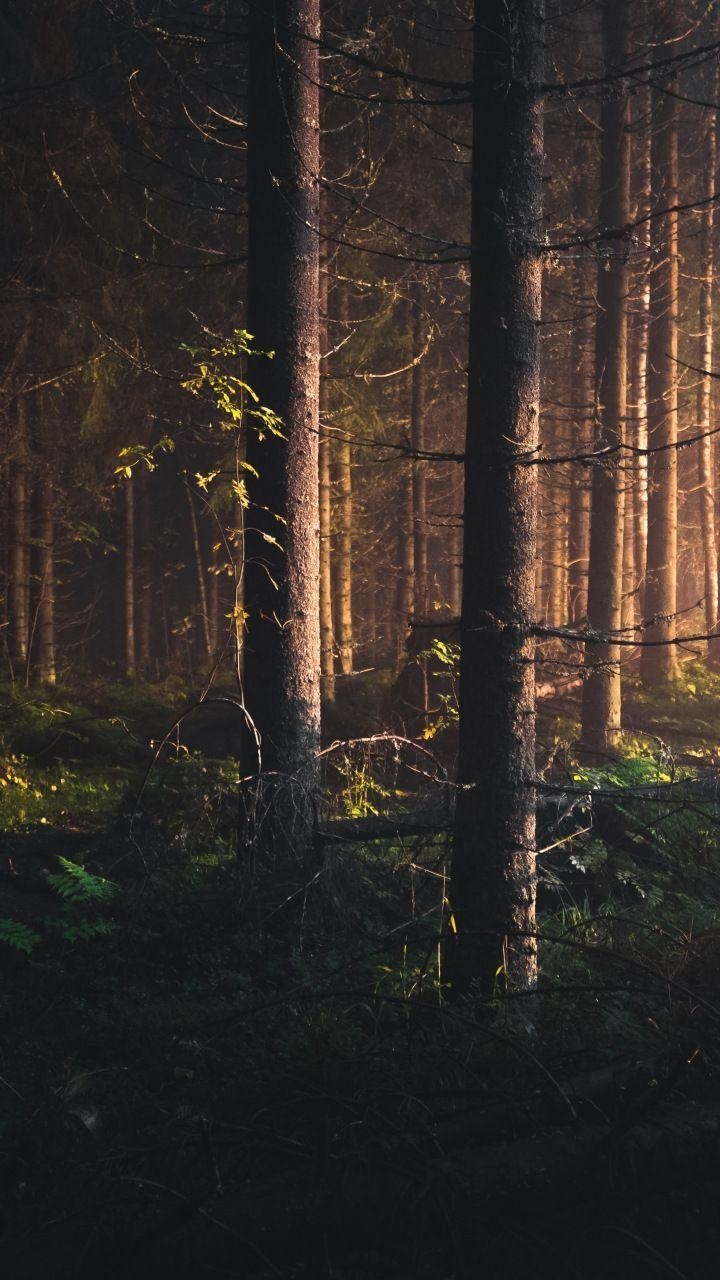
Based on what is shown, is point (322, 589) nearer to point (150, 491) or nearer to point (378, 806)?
point (378, 806)

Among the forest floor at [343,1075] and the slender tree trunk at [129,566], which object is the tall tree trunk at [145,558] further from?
the forest floor at [343,1075]

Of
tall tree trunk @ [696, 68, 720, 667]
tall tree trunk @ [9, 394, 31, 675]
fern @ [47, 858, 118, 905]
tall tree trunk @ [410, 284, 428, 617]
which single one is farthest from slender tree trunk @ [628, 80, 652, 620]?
fern @ [47, 858, 118, 905]

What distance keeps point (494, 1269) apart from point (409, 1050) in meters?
1.12

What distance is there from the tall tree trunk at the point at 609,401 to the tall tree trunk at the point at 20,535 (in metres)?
9.08

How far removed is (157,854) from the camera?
7660 millimetres

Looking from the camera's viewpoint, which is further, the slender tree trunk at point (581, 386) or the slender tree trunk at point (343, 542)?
the slender tree trunk at point (343, 542)

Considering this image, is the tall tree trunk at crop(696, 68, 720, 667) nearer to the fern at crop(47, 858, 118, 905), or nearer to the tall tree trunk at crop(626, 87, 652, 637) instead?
the tall tree trunk at crop(626, 87, 652, 637)

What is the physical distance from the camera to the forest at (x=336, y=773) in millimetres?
3371

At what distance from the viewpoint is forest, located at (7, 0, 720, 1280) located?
11.1 ft

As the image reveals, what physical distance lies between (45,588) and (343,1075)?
14.1m

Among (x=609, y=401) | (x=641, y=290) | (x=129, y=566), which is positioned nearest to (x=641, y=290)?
(x=641, y=290)

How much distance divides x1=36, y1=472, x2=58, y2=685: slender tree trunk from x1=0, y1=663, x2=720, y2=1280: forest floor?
29.7ft

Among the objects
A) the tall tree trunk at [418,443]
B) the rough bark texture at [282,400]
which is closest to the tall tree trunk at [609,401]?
the tall tree trunk at [418,443]

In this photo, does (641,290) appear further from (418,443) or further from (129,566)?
(129,566)
